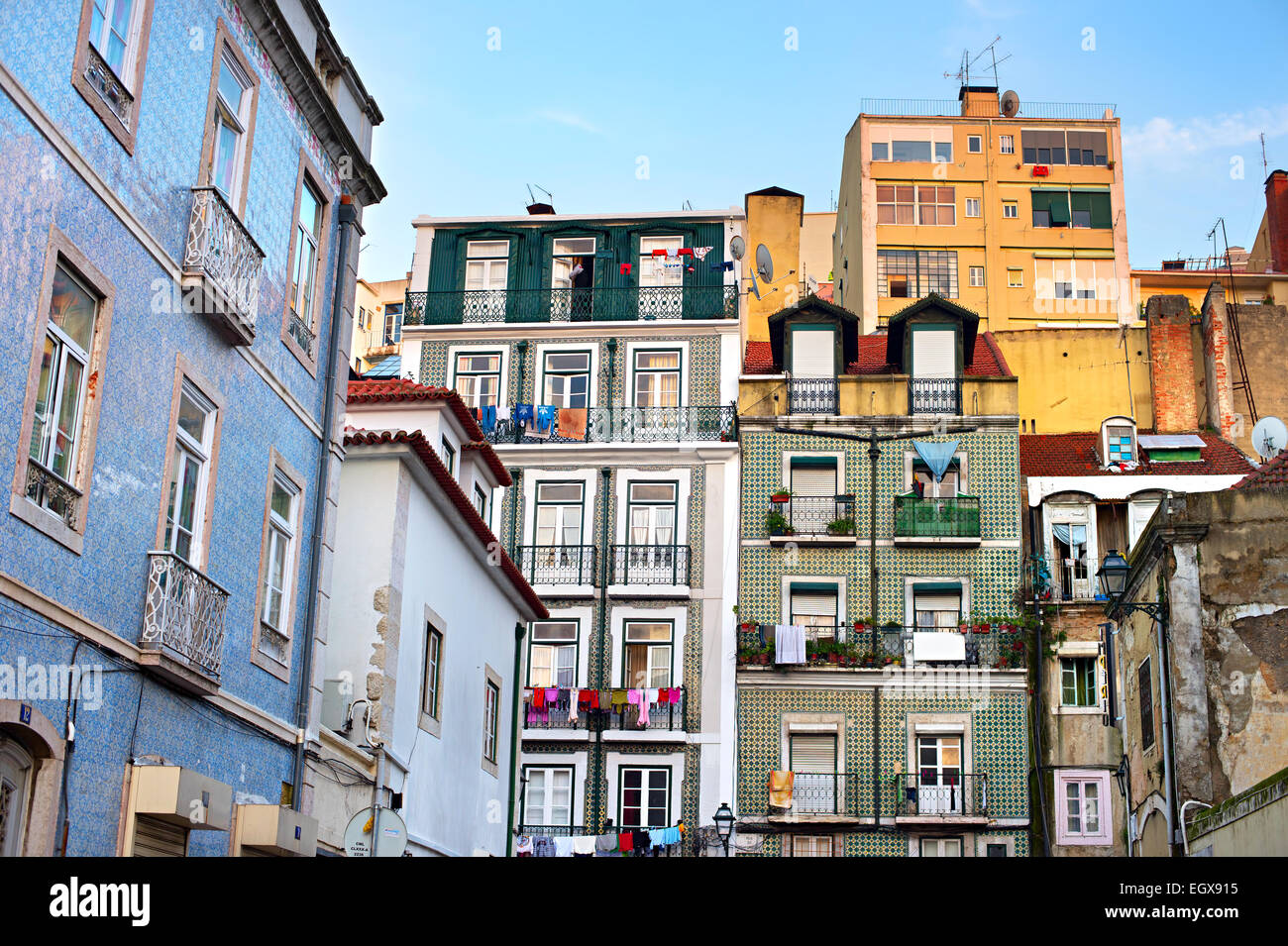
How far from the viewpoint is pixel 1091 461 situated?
43031 mm

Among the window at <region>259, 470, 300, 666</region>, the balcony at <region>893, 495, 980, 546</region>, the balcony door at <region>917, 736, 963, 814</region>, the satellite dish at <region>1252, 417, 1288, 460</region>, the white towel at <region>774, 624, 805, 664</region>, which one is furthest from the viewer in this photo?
the balcony at <region>893, 495, 980, 546</region>

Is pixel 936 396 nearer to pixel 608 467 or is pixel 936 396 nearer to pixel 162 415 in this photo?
pixel 608 467

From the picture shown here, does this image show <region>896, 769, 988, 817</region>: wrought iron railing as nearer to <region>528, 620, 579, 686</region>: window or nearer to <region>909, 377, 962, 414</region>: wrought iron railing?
<region>528, 620, 579, 686</region>: window

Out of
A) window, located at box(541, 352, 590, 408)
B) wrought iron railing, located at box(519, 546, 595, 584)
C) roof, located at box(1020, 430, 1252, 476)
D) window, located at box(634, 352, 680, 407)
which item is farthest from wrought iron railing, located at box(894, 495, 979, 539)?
window, located at box(541, 352, 590, 408)

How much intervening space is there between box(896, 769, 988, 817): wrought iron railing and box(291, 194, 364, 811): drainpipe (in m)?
21.8

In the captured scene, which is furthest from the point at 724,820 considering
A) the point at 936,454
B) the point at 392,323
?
the point at 392,323

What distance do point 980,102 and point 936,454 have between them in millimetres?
28342

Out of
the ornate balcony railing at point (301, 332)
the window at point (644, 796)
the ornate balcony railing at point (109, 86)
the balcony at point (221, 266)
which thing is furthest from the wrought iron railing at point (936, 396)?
the ornate balcony railing at point (109, 86)

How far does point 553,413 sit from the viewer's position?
40.4 m

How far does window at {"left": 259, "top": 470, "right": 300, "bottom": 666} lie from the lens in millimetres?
16125

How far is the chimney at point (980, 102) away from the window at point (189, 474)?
170 ft
